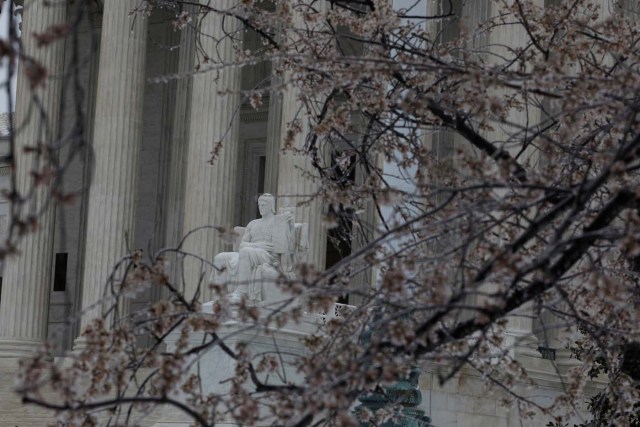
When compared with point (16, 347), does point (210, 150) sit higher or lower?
higher

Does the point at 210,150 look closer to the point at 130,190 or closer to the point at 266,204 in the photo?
the point at 130,190

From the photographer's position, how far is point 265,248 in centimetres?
3616

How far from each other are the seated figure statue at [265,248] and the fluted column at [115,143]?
11.2m

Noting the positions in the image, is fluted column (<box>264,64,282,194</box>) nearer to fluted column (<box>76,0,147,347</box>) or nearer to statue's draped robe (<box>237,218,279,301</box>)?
fluted column (<box>76,0,147,347</box>)

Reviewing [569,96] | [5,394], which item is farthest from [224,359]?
[569,96]

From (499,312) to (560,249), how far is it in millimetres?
676

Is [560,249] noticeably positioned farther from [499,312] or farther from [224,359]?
[224,359]

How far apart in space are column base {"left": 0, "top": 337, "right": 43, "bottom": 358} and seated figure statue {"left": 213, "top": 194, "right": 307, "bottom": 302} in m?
13.3

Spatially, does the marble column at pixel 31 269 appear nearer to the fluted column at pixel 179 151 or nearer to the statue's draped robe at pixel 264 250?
the fluted column at pixel 179 151

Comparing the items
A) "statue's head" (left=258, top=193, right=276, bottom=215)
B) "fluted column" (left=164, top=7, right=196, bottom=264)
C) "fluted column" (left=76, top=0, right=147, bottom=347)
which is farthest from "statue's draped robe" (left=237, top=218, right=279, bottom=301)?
"fluted column" (left=164, top=7, right=196, bottom=264)

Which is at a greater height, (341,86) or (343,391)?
(341,86)

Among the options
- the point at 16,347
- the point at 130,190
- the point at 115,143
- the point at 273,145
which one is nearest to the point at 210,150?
the point at 130,190

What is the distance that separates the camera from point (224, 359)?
30062 millimetres

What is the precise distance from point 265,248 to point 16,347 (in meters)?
15.4
